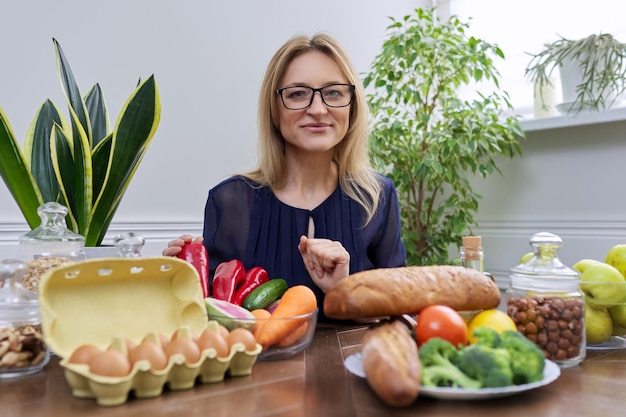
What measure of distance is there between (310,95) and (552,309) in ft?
3.33

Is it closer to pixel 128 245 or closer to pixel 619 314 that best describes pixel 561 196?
pixel 619 314

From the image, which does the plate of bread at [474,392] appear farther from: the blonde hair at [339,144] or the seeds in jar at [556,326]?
the blonde hair at [339,144]

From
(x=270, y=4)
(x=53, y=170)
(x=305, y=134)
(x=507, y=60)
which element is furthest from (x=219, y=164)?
(x=507, y=60)

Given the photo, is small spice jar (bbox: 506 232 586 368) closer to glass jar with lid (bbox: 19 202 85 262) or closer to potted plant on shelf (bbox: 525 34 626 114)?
glass jar with lid (bbox: 19 202 85 262)

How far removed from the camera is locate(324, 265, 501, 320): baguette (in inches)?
31.6

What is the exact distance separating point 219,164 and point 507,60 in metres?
1.70

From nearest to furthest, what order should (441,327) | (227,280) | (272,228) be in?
(441,327)
(227,280)
(272,228)

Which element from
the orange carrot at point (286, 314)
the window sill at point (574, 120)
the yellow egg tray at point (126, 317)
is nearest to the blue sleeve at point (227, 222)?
the orange carrot at point (286, 314)

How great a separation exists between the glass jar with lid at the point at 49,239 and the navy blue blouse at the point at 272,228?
76 cm

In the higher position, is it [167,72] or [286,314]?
[167,72]

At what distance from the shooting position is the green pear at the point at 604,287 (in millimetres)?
962

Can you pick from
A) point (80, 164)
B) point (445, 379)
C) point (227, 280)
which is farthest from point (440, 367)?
point (80, 164)

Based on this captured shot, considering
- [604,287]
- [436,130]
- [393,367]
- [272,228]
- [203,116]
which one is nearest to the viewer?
[393,367]

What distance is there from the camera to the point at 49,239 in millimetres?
1021
